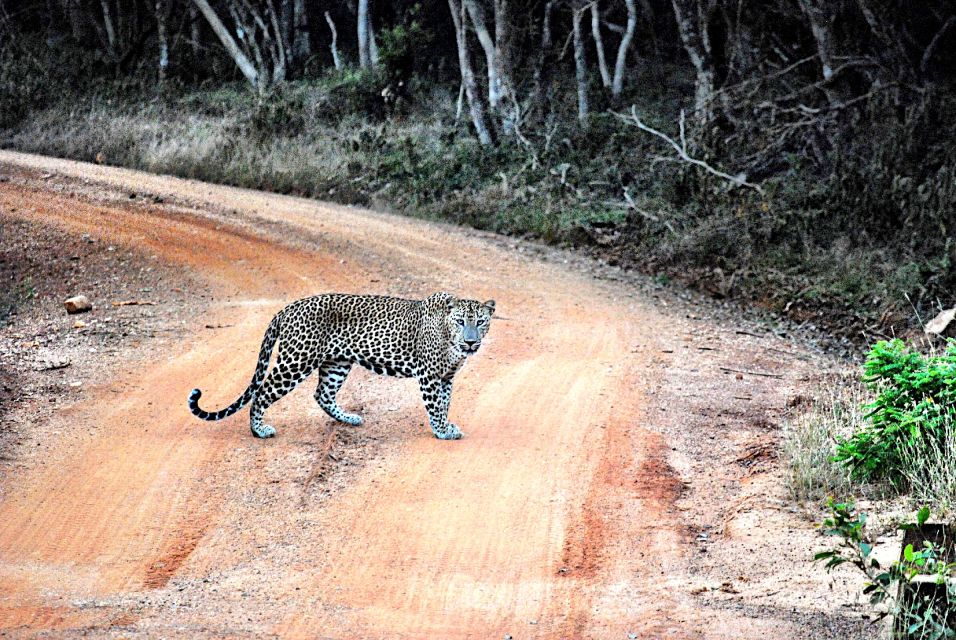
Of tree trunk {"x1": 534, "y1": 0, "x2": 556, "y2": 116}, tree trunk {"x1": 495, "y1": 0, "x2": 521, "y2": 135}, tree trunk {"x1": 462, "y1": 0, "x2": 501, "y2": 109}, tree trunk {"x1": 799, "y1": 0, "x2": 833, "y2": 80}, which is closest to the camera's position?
tree trunk {"x1": 799, "y1": 0, "x2": 833, "y2": 80}

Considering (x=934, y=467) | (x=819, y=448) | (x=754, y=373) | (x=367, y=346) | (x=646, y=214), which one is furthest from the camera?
(x=646, y=214)

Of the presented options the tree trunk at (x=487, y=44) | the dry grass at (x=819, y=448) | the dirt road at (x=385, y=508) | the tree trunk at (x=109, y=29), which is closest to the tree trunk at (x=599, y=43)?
the tree trunk at (x=487, y=44)

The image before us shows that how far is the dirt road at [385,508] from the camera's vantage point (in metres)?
7.01

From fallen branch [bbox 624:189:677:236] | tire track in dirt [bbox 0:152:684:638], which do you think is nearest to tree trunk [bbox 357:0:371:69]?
fallen branch [bbox 624:189:677:236]

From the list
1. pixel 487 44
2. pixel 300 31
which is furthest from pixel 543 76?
pixel 300 31

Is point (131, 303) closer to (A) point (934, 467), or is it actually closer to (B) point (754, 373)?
(B) point (754, 373)

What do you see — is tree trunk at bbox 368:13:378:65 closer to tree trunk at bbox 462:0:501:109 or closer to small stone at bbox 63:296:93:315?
tree trunk at bbox 462:0:501:109

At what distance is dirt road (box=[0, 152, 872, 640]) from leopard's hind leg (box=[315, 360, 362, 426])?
125 millimetres

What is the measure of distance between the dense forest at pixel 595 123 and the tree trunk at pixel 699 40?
0.04 m

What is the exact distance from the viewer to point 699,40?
70.7 feet

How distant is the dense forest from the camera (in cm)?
1714

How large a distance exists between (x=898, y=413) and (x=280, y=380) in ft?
15.1

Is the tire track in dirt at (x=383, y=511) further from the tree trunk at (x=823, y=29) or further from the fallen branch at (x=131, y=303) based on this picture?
the tree trunk at (x=823, y=29)

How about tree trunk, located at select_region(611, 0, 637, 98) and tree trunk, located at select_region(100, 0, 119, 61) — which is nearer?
tree trunk, located at select_region(611, 0, 637, 98)
